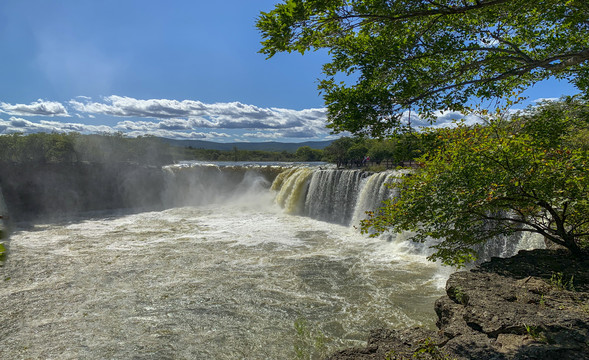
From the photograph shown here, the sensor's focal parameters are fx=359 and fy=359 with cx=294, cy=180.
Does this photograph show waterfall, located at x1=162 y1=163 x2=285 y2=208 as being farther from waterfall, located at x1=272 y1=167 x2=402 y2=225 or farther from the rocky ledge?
the rocky ledge

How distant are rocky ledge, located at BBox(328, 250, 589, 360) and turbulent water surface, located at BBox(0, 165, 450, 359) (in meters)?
2.27

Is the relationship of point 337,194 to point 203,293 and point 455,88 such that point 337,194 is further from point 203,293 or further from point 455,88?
point 455,88

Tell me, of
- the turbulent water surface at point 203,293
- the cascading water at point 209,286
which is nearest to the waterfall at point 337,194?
the cascading water at point 209,286

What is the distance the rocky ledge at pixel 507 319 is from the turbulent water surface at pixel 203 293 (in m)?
2.27

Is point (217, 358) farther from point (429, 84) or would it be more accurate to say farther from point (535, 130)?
point (535, 130)

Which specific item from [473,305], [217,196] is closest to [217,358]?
[473,305]

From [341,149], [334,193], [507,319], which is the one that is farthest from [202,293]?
[341,149]

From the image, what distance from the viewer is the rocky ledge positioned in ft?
13.5

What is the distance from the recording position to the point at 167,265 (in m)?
12.8

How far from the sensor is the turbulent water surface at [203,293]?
7441 millimetres

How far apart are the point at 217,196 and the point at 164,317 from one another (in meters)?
24.9

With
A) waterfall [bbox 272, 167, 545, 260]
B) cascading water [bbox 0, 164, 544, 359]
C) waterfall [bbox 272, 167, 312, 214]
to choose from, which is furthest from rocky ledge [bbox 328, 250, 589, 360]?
waterfall [bbox 272, 167, 312, 214]

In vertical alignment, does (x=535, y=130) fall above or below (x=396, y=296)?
above

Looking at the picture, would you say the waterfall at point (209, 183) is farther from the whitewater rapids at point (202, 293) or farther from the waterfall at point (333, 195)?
the whitewater rapids at point (202, 293)
